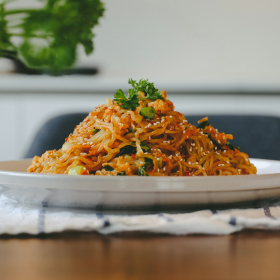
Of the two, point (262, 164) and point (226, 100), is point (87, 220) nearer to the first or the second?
point (262, 164)

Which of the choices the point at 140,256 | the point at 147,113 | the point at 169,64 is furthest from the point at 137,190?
the point at 169,64

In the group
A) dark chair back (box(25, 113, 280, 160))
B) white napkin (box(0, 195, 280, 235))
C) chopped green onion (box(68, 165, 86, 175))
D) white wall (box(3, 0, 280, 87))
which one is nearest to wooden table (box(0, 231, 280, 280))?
white napkin (box(0, 195, 280, 235))

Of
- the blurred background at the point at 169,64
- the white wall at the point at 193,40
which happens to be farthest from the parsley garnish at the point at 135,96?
the white wall at the point at 193,40

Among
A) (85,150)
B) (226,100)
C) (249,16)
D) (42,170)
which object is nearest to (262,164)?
(85,150)

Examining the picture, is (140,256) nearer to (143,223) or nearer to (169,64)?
(143,223)

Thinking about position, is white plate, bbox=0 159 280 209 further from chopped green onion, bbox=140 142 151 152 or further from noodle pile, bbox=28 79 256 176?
chopped green onion, bbox=140 142 151 152

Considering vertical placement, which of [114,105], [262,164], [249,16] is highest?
[249,16]
